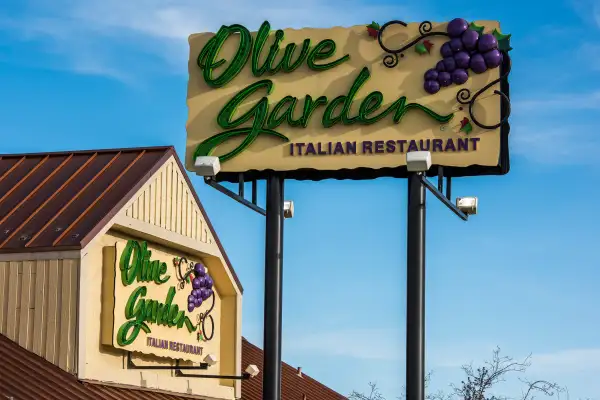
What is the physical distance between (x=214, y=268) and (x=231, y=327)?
5.93ft

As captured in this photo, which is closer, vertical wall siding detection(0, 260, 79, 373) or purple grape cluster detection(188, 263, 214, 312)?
vertical wall siding detection(0, 260, 79, 373)

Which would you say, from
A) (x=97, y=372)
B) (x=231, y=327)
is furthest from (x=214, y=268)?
(x=97, y=372)

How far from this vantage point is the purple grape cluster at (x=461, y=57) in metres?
26.3

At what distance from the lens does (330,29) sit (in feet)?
90.5

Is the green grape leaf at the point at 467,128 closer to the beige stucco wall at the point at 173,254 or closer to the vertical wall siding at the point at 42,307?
the beige stucco wall at the point at 173,254

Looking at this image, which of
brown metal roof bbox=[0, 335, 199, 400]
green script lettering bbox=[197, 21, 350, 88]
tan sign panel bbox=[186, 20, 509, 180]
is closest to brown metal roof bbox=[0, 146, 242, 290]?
tan sign panel bbox=[186, 20, 509, 180]

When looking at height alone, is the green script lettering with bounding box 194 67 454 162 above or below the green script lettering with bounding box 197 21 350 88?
below

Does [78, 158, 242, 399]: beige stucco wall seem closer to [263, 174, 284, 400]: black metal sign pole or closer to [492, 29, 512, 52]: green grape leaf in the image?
[263, 174, 284, 400]: black metal sign pole

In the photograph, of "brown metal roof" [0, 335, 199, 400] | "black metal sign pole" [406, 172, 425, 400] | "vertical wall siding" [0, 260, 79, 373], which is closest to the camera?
"brown metal roof" [0, 335, 199, 400]

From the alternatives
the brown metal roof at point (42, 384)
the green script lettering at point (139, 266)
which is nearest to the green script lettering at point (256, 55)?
the green script lettering at point (139, 266)

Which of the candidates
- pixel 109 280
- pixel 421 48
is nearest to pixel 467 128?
pixel 421 48

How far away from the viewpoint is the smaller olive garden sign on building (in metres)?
27.2

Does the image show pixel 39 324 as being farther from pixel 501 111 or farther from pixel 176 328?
pixel 501 111

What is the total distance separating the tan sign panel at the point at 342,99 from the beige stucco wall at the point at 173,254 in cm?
184
